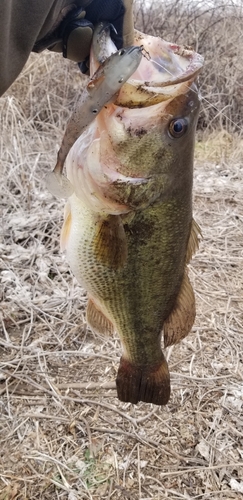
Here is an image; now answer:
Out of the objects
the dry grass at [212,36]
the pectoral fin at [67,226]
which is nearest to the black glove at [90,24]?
the pectoral fin at [67,226]

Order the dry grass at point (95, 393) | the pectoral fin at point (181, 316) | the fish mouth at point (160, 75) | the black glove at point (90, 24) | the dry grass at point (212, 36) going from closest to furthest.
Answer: the fish mouth at point (160, 75)
the black glove at point (90, 24)
the pectoral fin at point (181, 316)
the dry grass at point (95, 393)
the dry grass at point (212, 36)

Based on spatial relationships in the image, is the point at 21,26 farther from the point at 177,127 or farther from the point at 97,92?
the point at 177,127

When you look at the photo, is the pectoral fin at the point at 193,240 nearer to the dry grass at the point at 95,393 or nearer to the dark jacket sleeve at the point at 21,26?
the dark jacket sleeve at the point at 21,26

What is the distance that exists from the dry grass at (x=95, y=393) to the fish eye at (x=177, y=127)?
159 centimetres

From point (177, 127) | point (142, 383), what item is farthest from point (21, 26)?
point (142, 383)

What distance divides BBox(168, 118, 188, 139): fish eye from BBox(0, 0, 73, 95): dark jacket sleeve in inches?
20.8

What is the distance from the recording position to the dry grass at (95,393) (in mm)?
2227

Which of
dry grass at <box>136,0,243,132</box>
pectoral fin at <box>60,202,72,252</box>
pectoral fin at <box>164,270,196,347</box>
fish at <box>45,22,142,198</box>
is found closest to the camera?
fish at <box>45,22,142,198</box>

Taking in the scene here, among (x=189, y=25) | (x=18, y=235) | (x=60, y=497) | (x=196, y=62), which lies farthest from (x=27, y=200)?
(x=189, y=25)

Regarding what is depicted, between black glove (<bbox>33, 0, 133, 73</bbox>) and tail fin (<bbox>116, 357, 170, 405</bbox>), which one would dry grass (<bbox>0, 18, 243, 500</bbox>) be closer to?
tail fin (<bbox>116, 357, 170, 405</bbox>)

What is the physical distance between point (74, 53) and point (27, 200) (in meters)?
2.80

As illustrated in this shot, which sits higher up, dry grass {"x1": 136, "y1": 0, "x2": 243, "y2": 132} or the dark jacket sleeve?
the dark jacket sleeve

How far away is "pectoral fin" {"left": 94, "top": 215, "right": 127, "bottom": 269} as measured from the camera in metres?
1.51

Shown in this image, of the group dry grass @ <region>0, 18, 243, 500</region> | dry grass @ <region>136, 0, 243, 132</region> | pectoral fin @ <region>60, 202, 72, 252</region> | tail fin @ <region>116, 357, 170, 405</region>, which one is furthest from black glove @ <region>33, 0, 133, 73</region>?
dry grass @ <region>136, 0, 243, 132</region>
